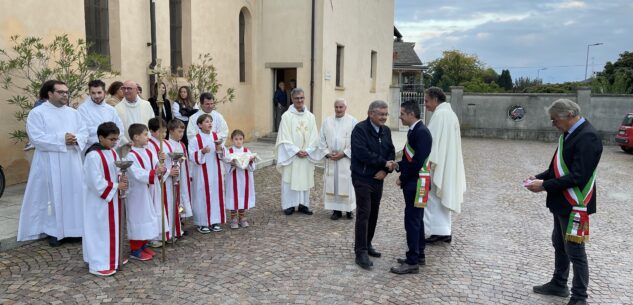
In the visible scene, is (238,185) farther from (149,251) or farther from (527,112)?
(527,112)

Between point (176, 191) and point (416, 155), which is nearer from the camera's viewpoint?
point (416, 155)

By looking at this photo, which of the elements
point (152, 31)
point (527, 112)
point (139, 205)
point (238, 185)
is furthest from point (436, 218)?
point (527, 112)

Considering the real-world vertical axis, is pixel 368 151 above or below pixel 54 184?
above

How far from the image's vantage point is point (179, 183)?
619 centimetres

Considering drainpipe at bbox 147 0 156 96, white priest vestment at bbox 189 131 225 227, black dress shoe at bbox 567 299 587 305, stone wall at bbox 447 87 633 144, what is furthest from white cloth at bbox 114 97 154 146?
stone wall at bbox 447 87 633 144

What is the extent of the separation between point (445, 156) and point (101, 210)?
3.89 metres

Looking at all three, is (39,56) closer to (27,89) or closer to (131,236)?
(27,89)

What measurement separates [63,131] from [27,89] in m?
2.69

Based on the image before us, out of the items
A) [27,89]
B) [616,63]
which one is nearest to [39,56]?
[27,89]

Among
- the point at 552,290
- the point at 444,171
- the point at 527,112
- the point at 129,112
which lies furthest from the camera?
the point at 527,112

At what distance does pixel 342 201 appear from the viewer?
23.5 feet

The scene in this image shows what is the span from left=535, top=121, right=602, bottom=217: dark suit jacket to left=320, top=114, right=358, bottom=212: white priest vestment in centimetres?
330

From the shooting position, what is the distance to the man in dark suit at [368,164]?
4.98m

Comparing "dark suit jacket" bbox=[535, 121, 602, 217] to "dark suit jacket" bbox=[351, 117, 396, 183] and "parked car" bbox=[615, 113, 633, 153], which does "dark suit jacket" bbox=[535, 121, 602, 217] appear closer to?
"dark suit jacket" bbox=[351, 117, 396, 183]
